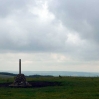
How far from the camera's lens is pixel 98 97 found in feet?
119

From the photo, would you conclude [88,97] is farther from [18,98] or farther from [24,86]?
[24,86]

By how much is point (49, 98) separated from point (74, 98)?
8.85ft

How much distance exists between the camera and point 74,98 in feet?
116

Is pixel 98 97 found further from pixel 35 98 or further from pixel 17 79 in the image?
pixel 17 79

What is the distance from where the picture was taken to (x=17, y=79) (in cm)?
5738

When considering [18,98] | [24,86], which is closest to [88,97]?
[18,98]

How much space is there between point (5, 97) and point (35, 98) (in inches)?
143

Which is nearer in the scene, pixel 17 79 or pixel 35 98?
pixel 35 98

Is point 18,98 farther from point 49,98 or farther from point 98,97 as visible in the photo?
point 98,97

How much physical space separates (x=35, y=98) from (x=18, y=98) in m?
1.90

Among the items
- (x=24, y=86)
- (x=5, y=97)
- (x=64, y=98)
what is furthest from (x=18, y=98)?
(x=24, y=86)

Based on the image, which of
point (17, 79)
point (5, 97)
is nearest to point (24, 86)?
point (17, 79)

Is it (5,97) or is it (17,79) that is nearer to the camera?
(5,97)

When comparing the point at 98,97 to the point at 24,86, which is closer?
the point at 98,97
